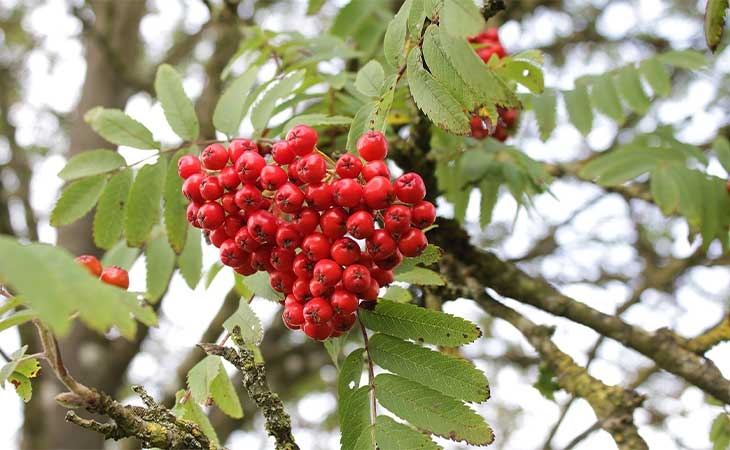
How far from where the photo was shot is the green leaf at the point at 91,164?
6.62 ft

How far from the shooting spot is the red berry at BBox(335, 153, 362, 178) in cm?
146

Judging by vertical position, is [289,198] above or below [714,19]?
below

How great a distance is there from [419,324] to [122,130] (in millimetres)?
1084

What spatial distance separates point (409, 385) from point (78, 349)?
4.28 m

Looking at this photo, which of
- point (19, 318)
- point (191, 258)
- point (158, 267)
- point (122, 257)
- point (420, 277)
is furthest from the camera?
point (122, 257)

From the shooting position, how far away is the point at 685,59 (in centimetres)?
270

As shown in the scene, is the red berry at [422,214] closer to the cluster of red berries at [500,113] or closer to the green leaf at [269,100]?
the green leaf at [269,100]

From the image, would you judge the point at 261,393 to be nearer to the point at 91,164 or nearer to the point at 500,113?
the point at 91,164

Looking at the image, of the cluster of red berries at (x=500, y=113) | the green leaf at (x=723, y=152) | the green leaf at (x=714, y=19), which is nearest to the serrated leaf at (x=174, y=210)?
the cluster of red berries at (x=500, y=113)

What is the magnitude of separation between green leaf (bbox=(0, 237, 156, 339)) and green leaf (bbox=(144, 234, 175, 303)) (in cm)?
147

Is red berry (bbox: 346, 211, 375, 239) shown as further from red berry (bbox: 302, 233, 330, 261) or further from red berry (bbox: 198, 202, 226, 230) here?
red berry (bbox: 198, 202, 226, 230)

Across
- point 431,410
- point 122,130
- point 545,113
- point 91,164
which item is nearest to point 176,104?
point 122,130

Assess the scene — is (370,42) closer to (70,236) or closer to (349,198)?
(349,198)

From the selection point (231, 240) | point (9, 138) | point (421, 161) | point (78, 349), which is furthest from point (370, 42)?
point (9, 138)
